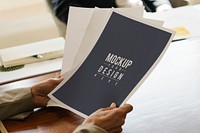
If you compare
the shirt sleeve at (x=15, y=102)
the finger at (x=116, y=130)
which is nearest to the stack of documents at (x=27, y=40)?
the shirt sleeve at (x=15, y=102)

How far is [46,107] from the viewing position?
42.0 inches

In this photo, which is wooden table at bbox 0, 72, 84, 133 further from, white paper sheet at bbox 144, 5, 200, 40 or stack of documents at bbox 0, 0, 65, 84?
white paper sheet at bbox 144, 5, 200, 40

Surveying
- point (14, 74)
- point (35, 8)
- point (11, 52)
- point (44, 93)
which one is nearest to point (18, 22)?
point (35, 8)

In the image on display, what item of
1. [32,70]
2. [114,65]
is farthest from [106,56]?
[32,70]

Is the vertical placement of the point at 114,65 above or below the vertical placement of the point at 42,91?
above

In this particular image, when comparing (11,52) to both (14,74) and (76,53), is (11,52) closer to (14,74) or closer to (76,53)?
(14,74)

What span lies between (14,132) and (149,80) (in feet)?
1.48

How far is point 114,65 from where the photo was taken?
0.99 meters

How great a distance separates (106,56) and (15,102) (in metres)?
0.29

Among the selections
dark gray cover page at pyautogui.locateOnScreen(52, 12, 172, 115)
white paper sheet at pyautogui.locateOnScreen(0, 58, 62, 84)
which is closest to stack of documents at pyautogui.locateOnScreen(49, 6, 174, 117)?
dark gray cover page at pyautogui.locateOnScreen(52, 12, 172, 115)

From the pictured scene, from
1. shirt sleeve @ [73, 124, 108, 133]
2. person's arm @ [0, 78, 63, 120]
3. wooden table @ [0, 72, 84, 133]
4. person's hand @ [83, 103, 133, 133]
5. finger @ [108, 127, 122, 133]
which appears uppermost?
shirt sleeve @ [73, 124, 108, 133]

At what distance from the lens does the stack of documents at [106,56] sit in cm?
96

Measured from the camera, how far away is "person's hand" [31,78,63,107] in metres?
1.06

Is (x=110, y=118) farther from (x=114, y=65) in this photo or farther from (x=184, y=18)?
(x=184, y=18)
